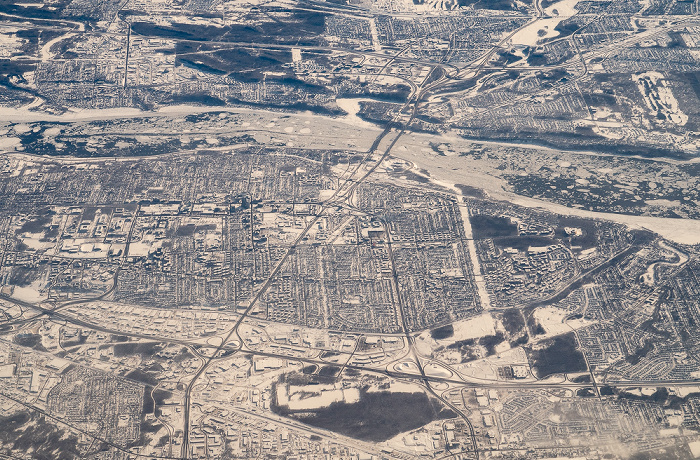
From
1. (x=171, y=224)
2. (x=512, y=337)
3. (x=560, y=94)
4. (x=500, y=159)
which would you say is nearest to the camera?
(x=512, y=337)

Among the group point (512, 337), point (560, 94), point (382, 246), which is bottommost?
point (512, 337)

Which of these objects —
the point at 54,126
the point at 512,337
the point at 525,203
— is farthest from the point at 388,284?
the point at 54,126

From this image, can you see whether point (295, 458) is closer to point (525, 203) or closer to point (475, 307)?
point (475, 307)

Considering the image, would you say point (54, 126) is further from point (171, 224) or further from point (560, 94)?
point (560, 94)

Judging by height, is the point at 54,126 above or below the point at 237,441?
above

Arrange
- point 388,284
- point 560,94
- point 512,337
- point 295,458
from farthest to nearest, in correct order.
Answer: point 560,94 < point 388,284 < point 512,337 < point 295,458

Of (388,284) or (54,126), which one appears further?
(54,126)
